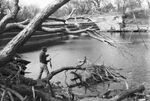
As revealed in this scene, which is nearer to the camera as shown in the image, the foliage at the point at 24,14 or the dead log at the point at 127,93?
the dead log at the point at 127,93

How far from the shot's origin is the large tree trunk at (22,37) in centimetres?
976

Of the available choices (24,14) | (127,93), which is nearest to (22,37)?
(127,93)

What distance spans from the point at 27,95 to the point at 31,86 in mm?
409


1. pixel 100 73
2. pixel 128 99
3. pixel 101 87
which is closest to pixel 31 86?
pixel 128 99

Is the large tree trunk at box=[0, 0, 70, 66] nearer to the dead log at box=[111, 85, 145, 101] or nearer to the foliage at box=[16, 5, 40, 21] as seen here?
the dead log at box=[111, 85, 145, 101]

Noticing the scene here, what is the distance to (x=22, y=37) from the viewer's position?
9.84 meters

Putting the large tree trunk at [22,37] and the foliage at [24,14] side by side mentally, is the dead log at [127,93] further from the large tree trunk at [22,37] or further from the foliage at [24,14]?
the foliage at [24,14]

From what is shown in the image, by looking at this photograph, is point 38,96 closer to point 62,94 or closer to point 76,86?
point 62,94

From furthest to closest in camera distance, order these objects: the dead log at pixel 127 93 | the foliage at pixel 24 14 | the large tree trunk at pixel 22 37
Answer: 1. the foliage at pixel 24 14
2. the dead log at pixel 127 93
3. the large tree trunk at pixel 22 37

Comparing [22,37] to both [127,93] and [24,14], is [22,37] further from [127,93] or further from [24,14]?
[24,14]

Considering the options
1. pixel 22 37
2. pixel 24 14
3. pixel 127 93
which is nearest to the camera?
pixel 22 37

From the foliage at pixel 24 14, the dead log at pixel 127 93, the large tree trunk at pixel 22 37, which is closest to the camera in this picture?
the large tree trunk at pixel 22 37

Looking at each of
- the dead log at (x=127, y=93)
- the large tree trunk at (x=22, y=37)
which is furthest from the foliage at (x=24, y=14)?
the dead log at (x=127, y=93)

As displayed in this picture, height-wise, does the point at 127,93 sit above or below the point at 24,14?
above
